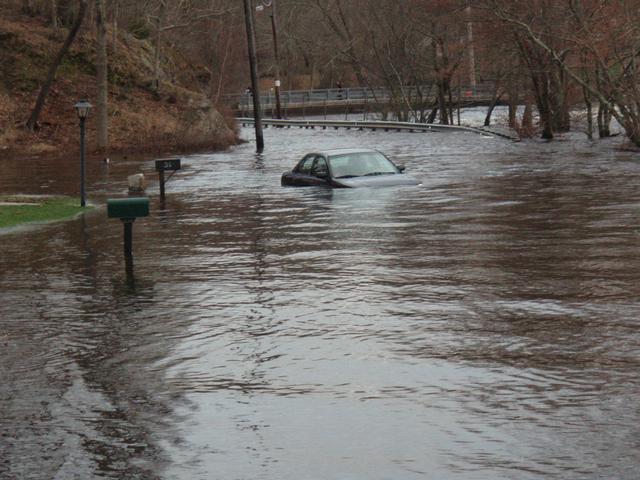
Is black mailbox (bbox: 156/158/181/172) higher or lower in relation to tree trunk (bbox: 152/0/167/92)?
lower

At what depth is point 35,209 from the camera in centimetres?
2703

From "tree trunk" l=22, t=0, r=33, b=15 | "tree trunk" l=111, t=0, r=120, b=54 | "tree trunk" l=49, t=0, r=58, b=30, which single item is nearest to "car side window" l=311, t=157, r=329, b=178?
"tree trunk" l=49, t=0, r=58, b=30

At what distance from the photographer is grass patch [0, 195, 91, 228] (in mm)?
25062

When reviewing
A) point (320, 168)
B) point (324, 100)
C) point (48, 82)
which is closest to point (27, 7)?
point (48, 82)

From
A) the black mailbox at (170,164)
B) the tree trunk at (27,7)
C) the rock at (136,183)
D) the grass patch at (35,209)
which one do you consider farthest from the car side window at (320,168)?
the tree trunk at (27,7)

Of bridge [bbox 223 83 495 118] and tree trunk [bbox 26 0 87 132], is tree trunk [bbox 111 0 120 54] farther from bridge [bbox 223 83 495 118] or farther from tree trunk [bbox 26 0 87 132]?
bridge [bbox 223 83 495 118]

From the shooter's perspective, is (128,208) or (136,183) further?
(136,183)

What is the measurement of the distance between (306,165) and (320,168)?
1.34 metres

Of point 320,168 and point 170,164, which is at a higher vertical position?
point 170,164

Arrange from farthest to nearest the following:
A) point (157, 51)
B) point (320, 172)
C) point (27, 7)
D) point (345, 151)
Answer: point (27, 7) < point (157, 51) < point (320, 172) < point (345, 151)

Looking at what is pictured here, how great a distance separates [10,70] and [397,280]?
172ft

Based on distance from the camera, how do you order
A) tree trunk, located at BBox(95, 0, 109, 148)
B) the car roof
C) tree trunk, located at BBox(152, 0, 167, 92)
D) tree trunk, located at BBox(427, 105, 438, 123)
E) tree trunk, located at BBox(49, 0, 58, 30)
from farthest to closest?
1. tree trunk, located at BBox(427, 105, 438, 123)
2. tree trunk, located at BBox(49, 0, 58, 30)
3. tree trunk, located at BBox(152, 0, 167, 92)
4. tree trunk, located at BBox(95, 0, 109, 148)
5. the car roof

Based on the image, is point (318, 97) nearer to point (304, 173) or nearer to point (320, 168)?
point (304, 173)

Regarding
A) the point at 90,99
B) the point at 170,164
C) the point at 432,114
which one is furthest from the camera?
the point at 432,114
